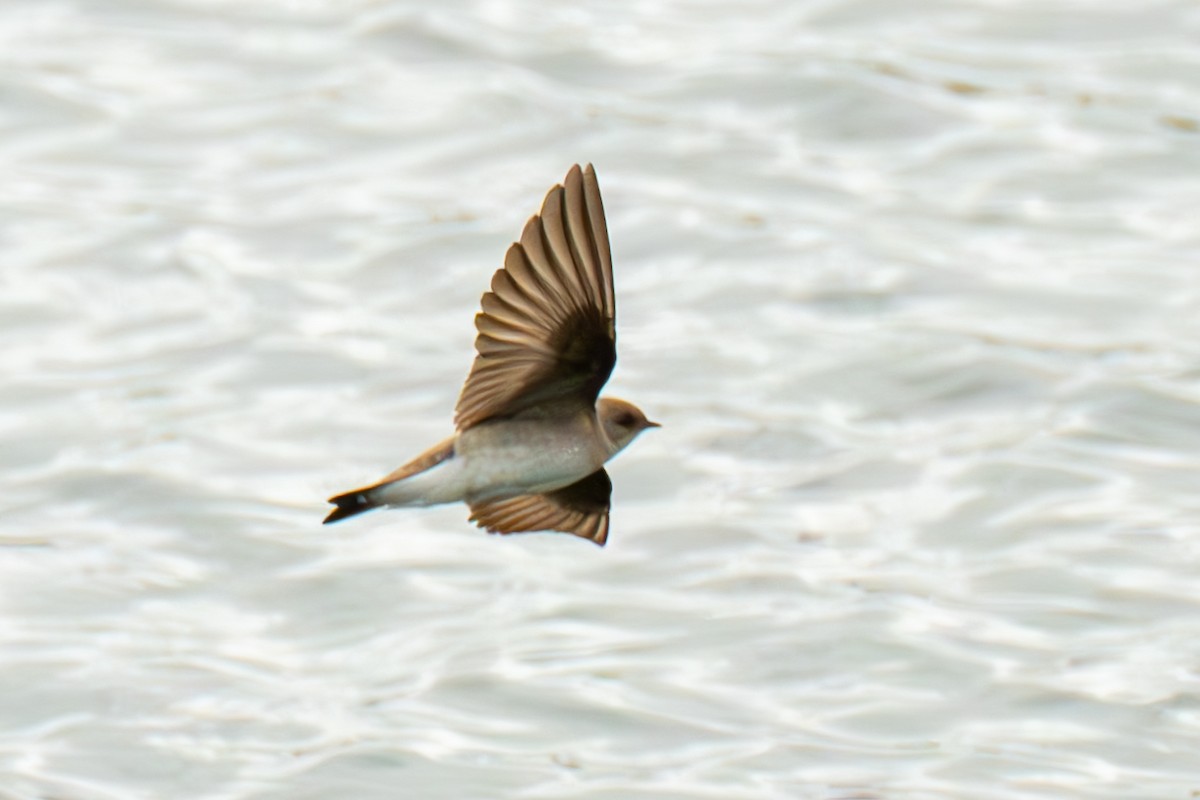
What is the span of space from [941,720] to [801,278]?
3.61 m

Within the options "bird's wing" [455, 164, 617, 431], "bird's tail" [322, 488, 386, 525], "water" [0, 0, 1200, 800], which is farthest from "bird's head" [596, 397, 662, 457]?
"water" [0, 0, 1200, 800]

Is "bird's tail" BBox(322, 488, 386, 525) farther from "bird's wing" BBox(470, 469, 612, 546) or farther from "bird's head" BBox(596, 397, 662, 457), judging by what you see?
"bird's head" BBox(596, 397, 662, 457)

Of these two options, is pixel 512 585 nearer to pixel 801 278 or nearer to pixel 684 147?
pixel 801 278

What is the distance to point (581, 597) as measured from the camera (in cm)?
946

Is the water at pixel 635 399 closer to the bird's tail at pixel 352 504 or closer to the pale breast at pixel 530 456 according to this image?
the pale breast at pixel 530 456

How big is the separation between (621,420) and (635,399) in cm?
525

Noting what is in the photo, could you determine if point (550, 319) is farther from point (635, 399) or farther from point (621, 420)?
point (635, 399)

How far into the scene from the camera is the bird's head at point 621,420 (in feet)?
17.3

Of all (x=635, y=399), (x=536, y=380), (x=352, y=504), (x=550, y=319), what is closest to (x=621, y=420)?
(x=536, y=380)

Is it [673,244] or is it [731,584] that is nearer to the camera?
[731,584]

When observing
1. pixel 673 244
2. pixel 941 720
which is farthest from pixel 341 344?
pixel 941 720

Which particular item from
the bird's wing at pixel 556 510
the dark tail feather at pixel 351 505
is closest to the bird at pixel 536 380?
the dark tail feather at pixel 351 505

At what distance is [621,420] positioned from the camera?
5312 millimetres

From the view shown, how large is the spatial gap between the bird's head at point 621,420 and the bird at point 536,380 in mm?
13
